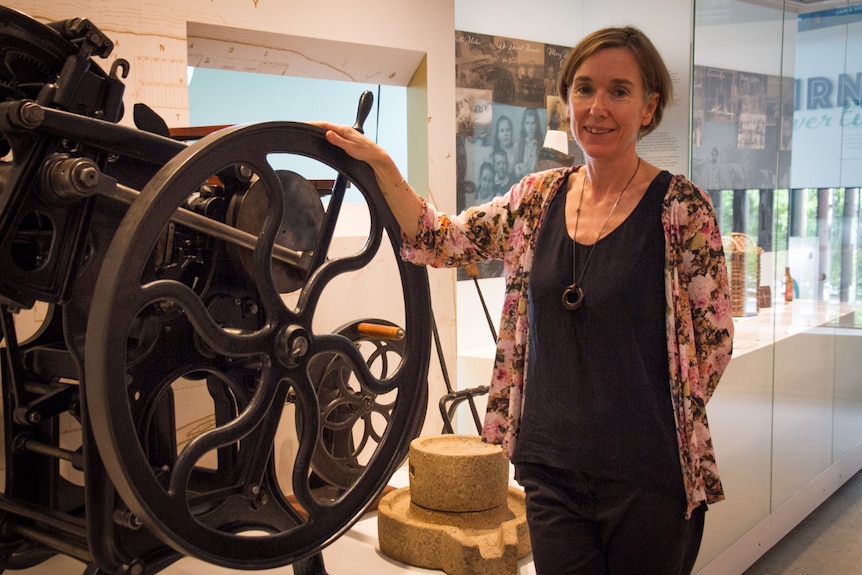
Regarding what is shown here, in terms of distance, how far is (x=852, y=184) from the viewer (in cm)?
475

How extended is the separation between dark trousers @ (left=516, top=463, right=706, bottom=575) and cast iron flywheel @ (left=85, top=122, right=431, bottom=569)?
35 cm

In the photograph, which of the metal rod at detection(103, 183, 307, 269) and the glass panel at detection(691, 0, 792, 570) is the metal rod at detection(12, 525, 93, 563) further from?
the glass panel at detection(691, 0, 792, 570)

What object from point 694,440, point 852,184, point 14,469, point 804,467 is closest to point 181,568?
point 14,469

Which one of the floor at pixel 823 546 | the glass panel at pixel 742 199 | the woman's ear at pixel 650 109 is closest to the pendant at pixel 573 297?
the woman's ear at pixel 650 109

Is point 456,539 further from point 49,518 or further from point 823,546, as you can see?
point 823,546

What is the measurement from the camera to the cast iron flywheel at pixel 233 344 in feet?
4.35

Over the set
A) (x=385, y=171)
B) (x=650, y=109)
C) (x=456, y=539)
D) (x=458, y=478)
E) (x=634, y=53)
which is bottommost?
(x=456, y=539)

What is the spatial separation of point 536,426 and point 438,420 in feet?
6.24

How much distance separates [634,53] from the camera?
1728 mm

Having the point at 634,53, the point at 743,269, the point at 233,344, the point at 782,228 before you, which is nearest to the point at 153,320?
the point at 233,344

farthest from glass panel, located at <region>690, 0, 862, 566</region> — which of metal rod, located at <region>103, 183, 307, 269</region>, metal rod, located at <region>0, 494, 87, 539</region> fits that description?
metal rod, located at <region>0, 494, 87, 539</region>

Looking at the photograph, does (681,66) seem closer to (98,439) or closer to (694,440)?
(694,440)

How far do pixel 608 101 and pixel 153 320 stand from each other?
93 cm

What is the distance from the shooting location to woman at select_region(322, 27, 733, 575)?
1.66 m
